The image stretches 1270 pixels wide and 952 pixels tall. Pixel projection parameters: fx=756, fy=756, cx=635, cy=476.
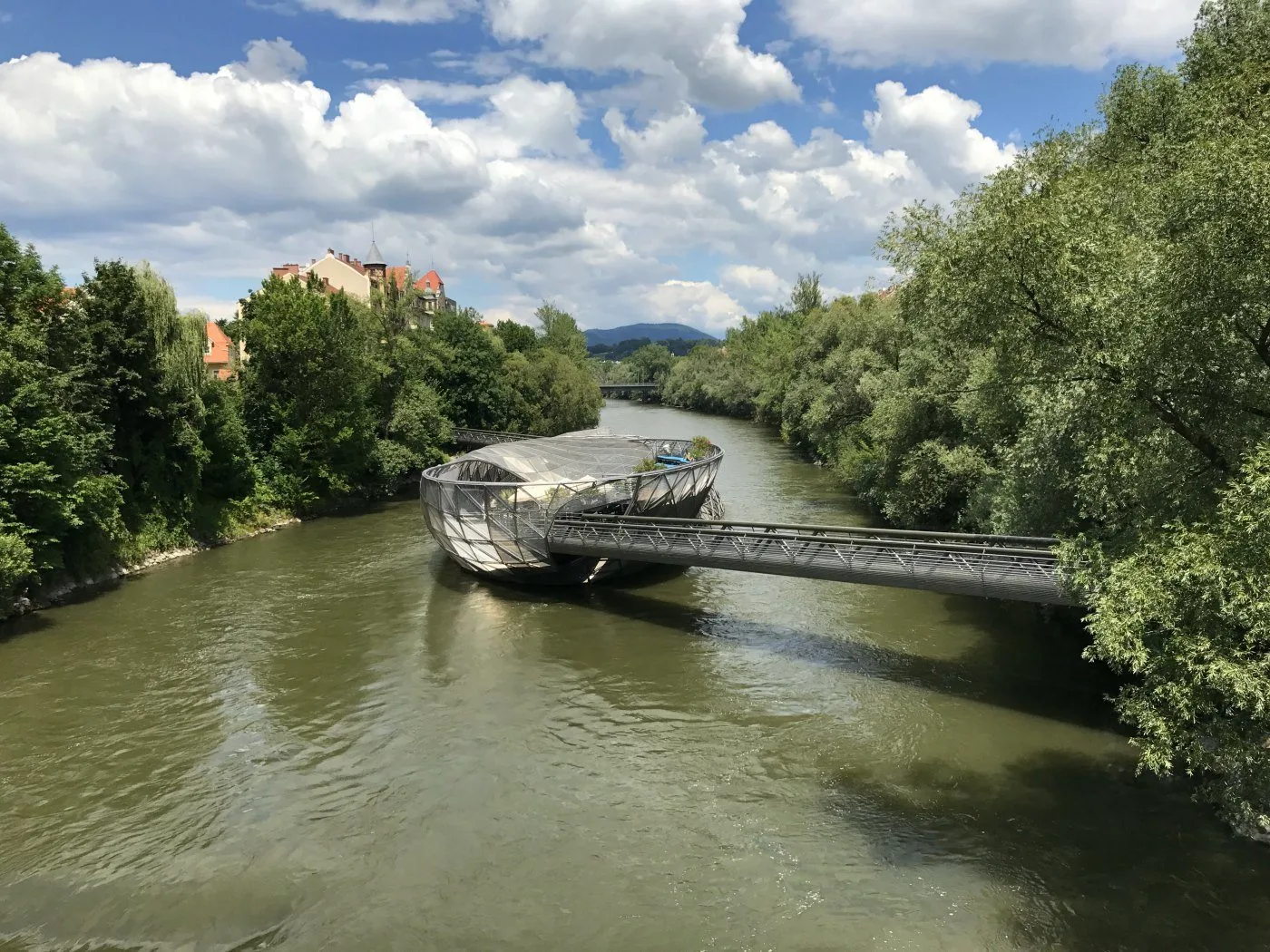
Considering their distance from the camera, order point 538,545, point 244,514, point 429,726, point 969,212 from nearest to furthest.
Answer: point 429,726, point 969,212, point 538,545, point 244,514

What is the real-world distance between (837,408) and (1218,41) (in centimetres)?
2114

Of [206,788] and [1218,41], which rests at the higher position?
[1218,41]

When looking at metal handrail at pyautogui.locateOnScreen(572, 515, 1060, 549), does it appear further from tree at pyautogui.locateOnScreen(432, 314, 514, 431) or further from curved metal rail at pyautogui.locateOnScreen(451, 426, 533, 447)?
tree at pyautogui.locateOnScreen(432, 314, 514, 431)

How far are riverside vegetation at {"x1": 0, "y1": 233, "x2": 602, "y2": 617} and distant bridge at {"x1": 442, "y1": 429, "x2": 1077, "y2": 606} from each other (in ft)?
47.1

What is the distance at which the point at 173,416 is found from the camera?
2767cm

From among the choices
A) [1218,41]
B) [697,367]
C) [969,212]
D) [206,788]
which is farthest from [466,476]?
[697,367]

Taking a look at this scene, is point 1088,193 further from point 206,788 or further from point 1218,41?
point 206,788

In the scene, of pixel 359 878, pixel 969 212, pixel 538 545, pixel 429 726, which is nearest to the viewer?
pixel 359 878

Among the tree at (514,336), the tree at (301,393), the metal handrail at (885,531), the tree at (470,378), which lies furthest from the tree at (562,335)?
the metal handrail at (885,531)

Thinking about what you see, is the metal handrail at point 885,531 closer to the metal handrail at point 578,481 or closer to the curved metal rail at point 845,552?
the curved metal rail at point 845,552

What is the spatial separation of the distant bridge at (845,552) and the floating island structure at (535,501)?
905 mm

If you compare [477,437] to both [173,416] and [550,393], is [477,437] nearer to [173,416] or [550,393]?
[550,393]

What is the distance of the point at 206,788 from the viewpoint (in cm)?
1310

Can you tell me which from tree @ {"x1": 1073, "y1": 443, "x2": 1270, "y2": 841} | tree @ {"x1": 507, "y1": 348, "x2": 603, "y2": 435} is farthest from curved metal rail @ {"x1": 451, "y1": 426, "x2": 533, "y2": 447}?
tree @ {"x1": 1073, "y1": 443, "x2": 1270, "y2": 841}
